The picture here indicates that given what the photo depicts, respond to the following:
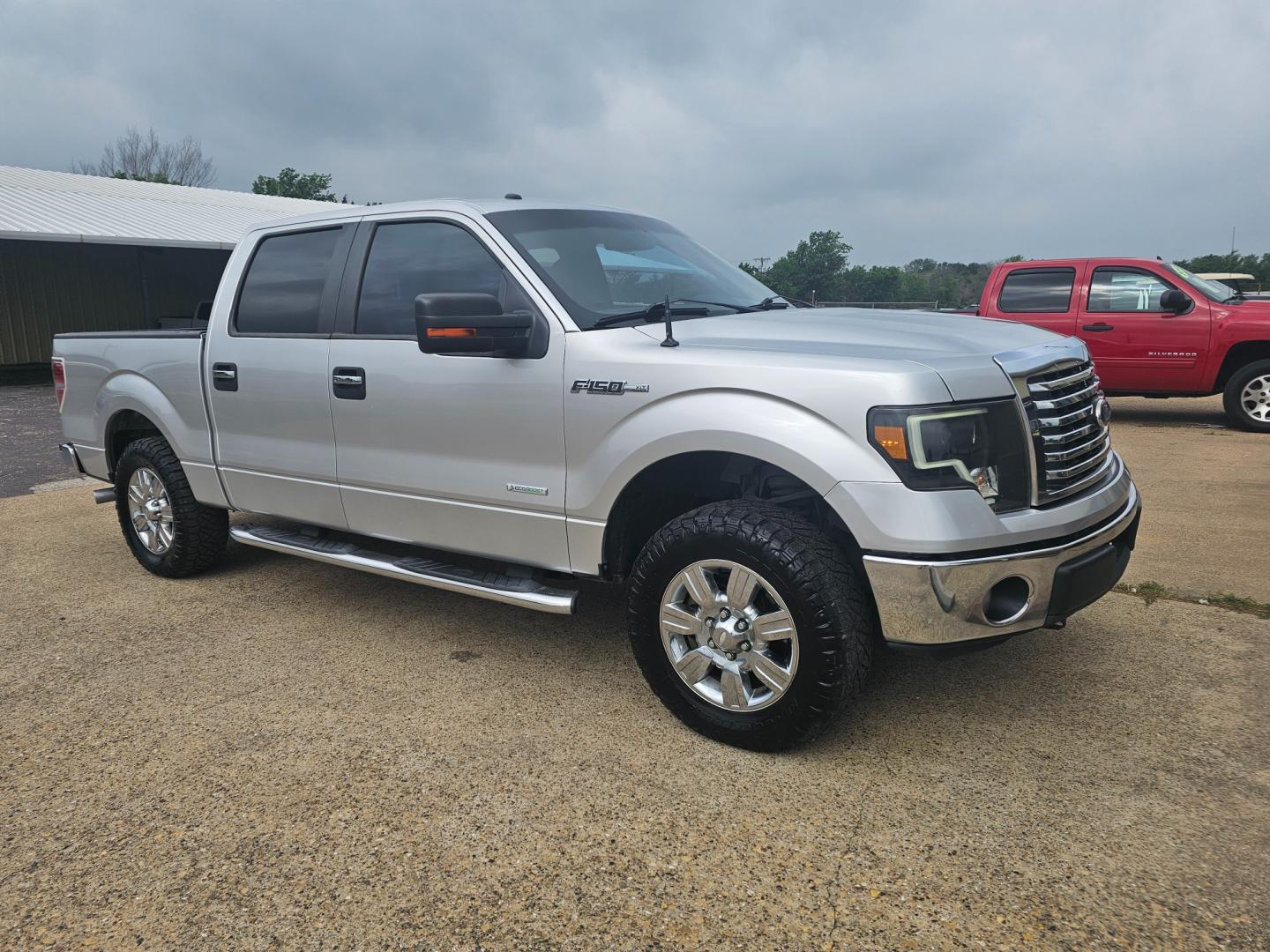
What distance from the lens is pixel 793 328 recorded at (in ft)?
10.6

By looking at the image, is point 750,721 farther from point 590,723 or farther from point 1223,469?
point 1223,469

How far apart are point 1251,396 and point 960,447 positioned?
899 cm

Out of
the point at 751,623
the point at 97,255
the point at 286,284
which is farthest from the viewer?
the point at 97,255

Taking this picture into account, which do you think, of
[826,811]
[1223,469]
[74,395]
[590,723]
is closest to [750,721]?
[826,811]

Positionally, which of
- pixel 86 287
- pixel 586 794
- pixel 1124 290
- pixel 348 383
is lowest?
pixel 586 794

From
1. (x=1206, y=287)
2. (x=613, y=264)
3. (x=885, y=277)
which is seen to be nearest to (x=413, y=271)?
(x=613, y=264)

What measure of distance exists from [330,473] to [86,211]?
2091cm

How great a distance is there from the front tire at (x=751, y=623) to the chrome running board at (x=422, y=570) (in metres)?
0.43

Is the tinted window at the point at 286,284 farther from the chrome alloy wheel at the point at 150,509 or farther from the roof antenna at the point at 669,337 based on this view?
the roof antenna at the point at 669,337

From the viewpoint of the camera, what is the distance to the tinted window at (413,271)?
11.9ft

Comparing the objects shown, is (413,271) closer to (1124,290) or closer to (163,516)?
(163,516)

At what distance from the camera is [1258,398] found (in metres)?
9.58

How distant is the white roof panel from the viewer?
58.9ft

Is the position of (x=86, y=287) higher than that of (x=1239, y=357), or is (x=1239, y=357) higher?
(x=86, y=287)
